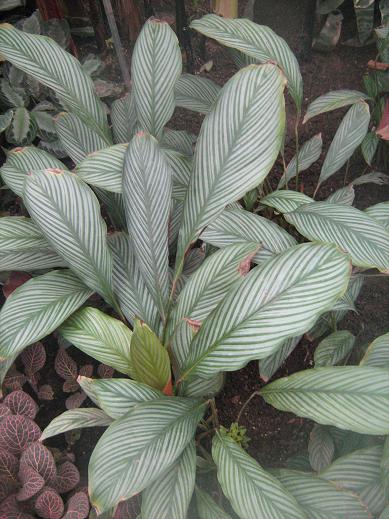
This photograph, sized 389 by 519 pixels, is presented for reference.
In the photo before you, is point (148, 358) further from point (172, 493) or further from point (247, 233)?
point (247, 233)

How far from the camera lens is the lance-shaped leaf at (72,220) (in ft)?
3.22

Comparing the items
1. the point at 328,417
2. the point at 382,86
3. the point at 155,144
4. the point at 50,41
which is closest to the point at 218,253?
the point at 155,144

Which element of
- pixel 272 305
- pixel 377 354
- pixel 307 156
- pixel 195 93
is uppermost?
pixel 195 93

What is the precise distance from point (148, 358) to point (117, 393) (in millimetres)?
87

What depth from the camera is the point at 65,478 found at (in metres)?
1.12

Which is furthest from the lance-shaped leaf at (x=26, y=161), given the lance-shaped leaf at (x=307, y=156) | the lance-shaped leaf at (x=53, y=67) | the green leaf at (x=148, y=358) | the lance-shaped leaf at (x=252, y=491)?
the lance-shaped leaf at (x=252, y=491)

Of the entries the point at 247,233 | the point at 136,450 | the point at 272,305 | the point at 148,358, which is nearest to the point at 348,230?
the point at 247,233

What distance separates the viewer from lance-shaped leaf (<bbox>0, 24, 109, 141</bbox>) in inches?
45.3

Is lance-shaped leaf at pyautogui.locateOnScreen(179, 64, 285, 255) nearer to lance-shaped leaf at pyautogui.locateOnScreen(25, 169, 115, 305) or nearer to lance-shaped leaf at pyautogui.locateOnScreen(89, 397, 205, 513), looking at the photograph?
lance-shaped leaf at pyautogui.locateOnScreen(25, 169, 115, 305)

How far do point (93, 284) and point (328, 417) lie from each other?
0.52 metres

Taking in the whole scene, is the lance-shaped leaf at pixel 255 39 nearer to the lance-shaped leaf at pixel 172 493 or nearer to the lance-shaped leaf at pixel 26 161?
the lance-shaped leaf at pixel 26 161

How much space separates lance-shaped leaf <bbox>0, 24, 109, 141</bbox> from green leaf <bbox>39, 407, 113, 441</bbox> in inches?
26.2

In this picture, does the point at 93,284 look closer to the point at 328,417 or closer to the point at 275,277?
the point at 275,277

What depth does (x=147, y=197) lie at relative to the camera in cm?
100
